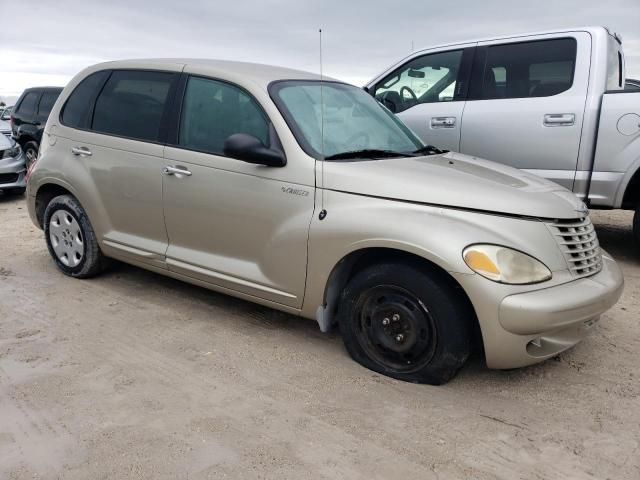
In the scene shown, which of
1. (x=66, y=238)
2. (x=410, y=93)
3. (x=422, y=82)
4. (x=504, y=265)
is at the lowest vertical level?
(x=66, y=238)

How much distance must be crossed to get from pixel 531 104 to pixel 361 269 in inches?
119

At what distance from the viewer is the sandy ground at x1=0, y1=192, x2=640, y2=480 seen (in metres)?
2.52

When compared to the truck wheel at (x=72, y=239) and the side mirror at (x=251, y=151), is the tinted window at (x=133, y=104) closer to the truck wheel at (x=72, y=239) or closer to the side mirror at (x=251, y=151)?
the truck wheel at (x=72, y=239)

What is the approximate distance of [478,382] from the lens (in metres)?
3.26

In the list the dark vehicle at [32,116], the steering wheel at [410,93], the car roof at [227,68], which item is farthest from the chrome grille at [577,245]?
the dark vehicle at [32,116]

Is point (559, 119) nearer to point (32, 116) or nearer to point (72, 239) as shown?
point (72, 239)

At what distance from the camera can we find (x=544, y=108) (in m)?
5.39

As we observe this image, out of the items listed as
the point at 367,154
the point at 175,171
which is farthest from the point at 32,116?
the point at 367,154

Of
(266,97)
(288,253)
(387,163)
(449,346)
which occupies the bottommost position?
(449,346)

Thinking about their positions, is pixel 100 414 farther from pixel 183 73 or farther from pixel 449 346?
pixel 183 73

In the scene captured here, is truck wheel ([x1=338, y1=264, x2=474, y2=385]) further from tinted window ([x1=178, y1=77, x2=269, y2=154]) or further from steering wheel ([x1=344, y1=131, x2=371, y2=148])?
tinted window ([x1=178, y1=77, x2=269, y2=154])

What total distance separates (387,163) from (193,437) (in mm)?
1893

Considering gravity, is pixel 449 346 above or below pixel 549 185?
below

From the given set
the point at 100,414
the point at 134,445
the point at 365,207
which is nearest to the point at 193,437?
the point at 134,445
